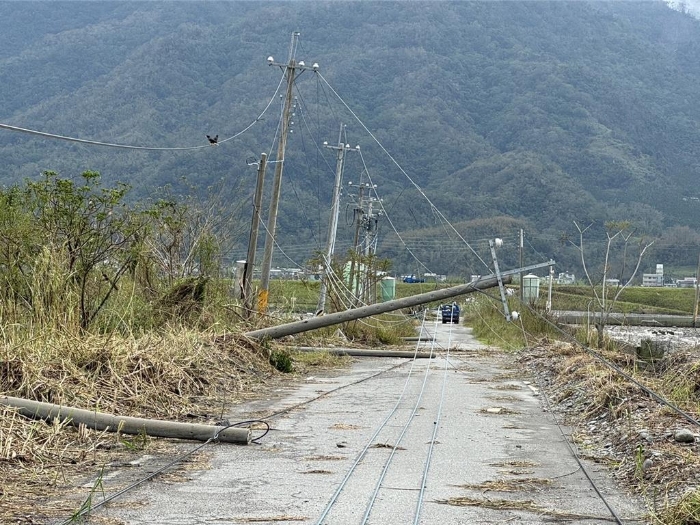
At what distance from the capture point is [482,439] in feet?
40.3

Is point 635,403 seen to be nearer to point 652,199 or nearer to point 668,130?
point 652,199

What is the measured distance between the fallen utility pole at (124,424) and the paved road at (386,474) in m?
0.20

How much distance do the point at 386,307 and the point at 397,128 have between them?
124 meters

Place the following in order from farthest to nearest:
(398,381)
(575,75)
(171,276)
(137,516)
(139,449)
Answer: (575,75)
(171,276)
(398,381)
(139,449)
(137,516)

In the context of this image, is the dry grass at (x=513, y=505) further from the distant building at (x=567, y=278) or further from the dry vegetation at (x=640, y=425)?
the distant building at (x=567, y=278)

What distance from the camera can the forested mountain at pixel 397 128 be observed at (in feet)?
296

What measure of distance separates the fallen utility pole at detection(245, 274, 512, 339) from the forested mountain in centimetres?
4547

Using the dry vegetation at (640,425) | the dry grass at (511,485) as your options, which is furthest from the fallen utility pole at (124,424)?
the dry vegetation at (640,425)

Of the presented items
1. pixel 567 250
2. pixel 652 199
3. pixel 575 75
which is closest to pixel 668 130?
pixel 575 75

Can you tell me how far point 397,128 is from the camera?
143 m

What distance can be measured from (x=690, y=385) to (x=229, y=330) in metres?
9.06

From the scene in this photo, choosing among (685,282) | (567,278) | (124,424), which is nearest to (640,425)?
(124,424)

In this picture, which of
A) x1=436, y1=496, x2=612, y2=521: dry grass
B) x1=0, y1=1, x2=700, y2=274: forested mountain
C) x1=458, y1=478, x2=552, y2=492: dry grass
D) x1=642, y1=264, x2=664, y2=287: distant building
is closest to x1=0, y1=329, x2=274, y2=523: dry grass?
x1=436, y1=496, x2=612, y2=521: dry grass

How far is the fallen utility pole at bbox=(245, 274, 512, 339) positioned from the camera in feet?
67.9
